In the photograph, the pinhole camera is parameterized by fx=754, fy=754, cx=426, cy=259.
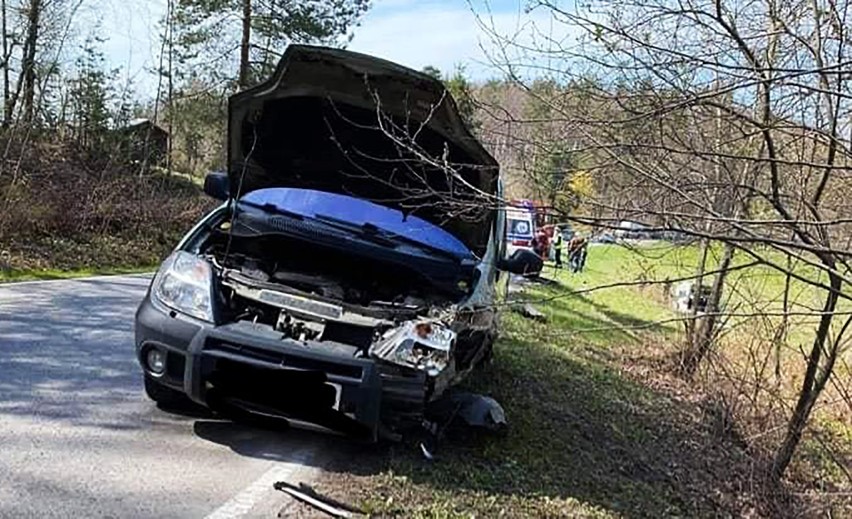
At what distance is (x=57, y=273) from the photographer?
11.2 metres

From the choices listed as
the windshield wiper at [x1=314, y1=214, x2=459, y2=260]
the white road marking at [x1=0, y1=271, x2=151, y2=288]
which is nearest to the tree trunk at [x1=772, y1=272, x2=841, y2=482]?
the windshield wiper at [x1=314, y1=214, x2=459, y2=260]

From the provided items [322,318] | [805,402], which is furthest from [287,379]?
[805,402]

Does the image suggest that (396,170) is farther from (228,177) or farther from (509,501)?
(509,501)

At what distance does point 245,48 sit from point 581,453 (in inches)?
752

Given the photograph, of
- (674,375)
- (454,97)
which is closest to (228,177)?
(454,97)

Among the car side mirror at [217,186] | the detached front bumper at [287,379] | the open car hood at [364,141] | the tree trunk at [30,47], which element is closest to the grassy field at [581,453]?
the detached front bumper at [287,379]

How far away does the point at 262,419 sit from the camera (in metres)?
4.32

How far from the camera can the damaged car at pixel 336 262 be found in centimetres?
390

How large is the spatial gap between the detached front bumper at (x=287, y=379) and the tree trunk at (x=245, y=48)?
Result: 61.6 ft

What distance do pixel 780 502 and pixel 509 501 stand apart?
3653 mm

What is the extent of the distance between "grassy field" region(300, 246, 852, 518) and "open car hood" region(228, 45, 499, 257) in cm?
97

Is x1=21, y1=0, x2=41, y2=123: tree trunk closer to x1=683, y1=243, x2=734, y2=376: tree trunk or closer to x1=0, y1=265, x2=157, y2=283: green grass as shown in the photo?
x1=0, y1=265, x2=157, y2=283: green grass

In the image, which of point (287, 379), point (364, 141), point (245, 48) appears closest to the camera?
point (287, 379)

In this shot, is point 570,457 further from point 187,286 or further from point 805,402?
point 805,402
